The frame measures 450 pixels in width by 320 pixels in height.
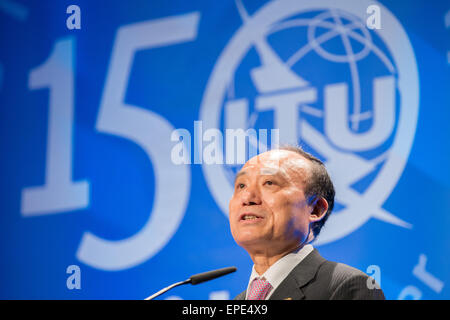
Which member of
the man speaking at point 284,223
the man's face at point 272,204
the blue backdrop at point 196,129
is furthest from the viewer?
the blue backdrop at point 196,129

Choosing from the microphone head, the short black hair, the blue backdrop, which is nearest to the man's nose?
the short black hair

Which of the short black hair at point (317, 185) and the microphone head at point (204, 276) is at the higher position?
the short black hair at point (317, 185)

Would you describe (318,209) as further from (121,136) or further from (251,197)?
(121,136)

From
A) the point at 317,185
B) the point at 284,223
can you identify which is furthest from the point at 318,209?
the point at 284,223

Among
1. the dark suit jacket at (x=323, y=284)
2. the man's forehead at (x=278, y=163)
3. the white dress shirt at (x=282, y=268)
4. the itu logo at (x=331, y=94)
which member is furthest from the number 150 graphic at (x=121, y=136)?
the dark suit jacket at (x=323, y=284)

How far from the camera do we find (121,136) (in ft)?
10.8

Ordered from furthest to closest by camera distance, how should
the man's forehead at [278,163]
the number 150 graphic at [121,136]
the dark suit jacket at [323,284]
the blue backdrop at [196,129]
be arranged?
1. the number 150 graphic at [121,136]
2. the blue backdrop at [196,129]
3. the man's forehead at [278,163]
4. the dark suit jacket at [323,284]

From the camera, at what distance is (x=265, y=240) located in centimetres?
193

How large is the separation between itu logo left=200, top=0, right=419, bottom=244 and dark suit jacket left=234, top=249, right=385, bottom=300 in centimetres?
96

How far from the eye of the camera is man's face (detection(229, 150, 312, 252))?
76.3 inches

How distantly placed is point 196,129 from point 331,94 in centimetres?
71

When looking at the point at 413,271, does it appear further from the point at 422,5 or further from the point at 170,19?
the point at 170,19

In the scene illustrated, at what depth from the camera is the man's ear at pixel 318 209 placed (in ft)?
6.77

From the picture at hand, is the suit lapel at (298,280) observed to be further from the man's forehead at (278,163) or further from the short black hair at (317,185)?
the man's forehead at (278,163)
